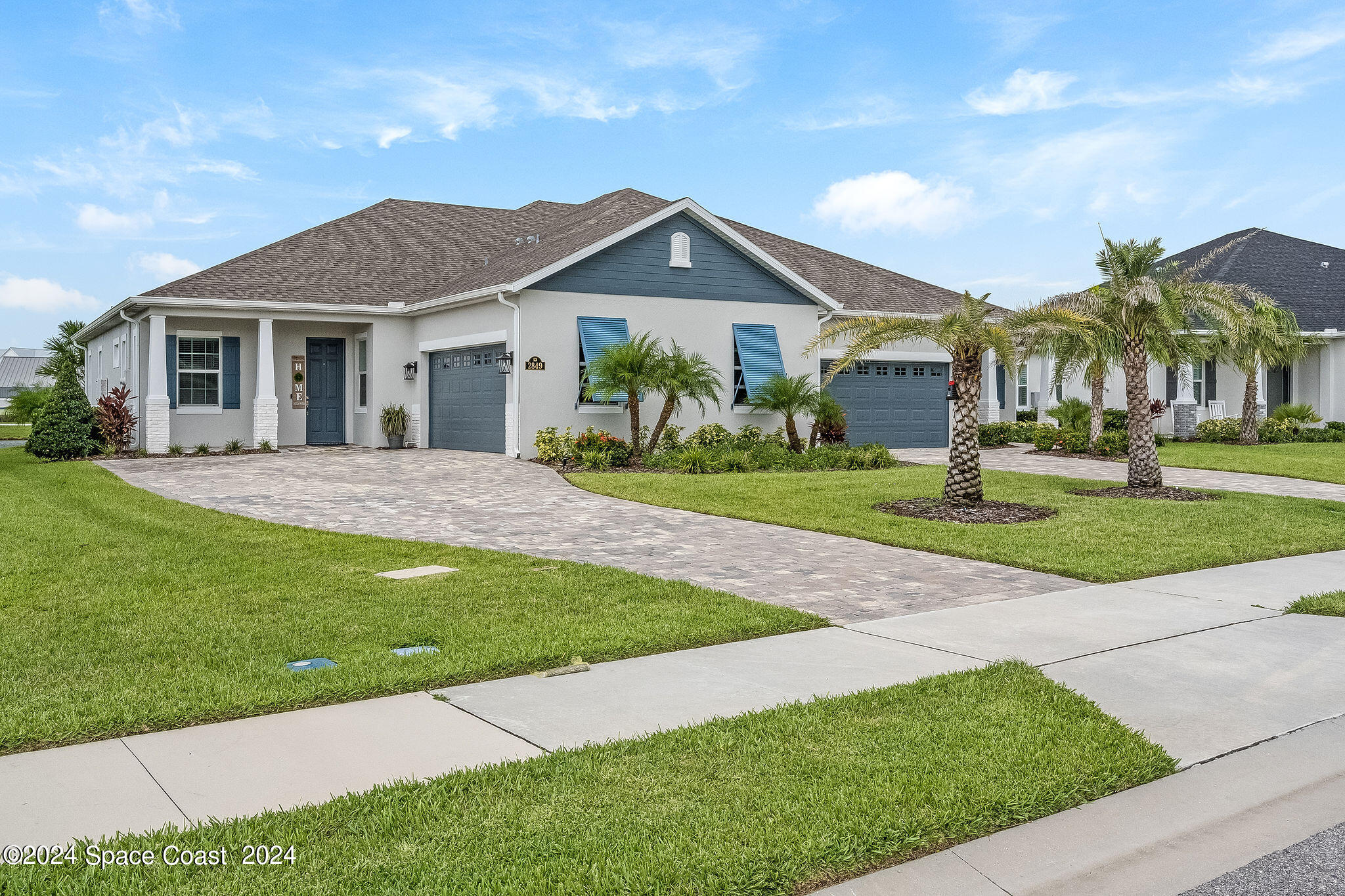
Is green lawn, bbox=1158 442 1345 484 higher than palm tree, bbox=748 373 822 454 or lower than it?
lower

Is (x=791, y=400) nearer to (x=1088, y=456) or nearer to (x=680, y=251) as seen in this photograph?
(x=680, y=251)

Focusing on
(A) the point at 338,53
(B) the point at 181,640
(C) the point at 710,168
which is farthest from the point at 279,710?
(C) the point at 710,168

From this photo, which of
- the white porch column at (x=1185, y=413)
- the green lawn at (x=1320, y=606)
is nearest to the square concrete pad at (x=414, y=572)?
the green lawn at (x=1320, y=606)

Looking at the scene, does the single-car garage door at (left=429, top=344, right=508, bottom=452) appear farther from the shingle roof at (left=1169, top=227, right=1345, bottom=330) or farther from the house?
the shingle roof at (left=1169, top=227, right=1345, bottom=330)

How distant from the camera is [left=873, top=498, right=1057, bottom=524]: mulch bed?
505 inches

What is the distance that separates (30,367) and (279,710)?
103 m

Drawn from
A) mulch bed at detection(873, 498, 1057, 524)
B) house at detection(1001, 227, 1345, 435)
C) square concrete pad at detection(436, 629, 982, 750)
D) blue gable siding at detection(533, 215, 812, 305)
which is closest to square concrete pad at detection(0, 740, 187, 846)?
square concrete pad at detection(436, 629, 982, 750)

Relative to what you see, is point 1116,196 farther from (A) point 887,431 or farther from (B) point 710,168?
(B) point 710,168

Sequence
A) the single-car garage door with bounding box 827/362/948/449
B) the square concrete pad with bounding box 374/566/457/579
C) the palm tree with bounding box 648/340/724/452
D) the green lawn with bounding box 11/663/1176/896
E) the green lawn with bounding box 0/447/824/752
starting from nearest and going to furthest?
the green lawn with bounding box 11/663/1176/896, the green lawn with bounding box 0/447/824/752, the square concrete pad with bounding box 374/566/457/579, the palm tree with bounding box 648/340/724/452, the single-car garage door with bounding box 827/362/948/449

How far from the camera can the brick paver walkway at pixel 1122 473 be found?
16.4 m

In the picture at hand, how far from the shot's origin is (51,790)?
3846mm

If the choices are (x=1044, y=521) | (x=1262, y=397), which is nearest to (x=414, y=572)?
(x=1044, y=521)

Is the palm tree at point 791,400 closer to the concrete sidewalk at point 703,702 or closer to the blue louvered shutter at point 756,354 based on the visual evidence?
the blue louvered shutter at point 756,354

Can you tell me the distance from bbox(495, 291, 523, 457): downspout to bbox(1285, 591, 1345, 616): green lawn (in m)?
15.1
